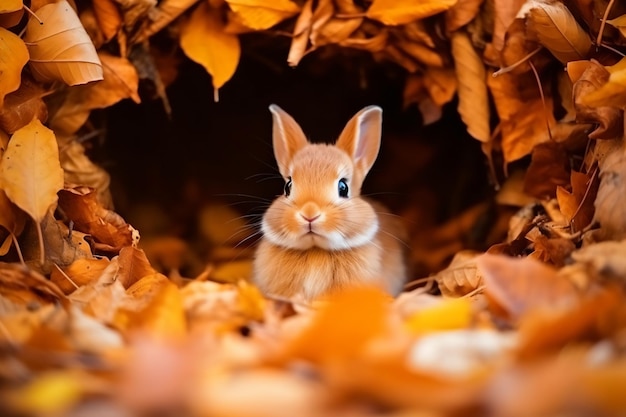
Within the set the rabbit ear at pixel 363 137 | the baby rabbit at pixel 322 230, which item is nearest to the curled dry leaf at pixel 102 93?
the baby rabbit at pixel 322 230

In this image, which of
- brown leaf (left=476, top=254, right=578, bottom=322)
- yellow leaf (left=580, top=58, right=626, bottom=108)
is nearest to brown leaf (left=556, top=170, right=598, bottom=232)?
yellow leaf (left=580, top=58, right=626, bottom=108)

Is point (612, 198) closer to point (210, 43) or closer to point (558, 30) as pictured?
point (558, 30)

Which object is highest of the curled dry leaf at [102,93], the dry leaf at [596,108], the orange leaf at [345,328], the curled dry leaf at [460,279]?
the curled dry leaf at [102,93]

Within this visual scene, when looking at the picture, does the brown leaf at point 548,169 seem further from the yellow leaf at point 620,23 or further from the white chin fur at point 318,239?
the white chin fur at point 318,239

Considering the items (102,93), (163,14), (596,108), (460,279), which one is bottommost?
(460,279)

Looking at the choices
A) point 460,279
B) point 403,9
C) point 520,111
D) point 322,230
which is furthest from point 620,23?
point 322,230

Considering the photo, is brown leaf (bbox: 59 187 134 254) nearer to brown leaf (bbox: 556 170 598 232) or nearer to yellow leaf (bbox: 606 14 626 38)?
brown leaf (bbox: 556 170 598 232)
